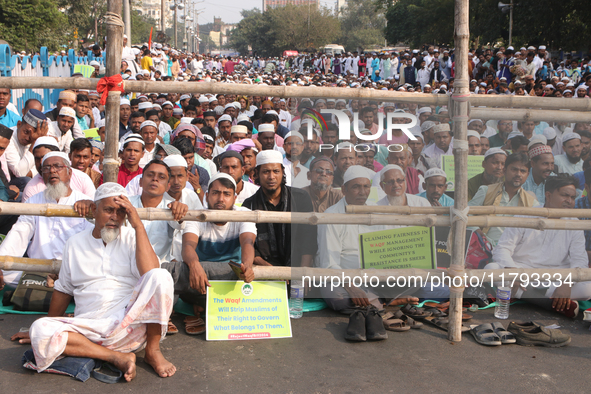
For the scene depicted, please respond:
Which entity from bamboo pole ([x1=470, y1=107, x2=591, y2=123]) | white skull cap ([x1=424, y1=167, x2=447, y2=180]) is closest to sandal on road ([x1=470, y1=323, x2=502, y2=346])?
white skull cap ([x1=424, y1=167, x2=447, y2=180])

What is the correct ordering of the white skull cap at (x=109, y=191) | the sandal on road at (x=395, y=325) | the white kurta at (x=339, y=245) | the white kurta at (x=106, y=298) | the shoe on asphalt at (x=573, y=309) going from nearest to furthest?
the white kurta at (x=106, y=298)
the white skull cap at (x=109, y=191)
the sandal on road at (x=395, y=325)
the white kurta at (x=339, y=245)
the shoe on asphalt at (x=573, y=309)

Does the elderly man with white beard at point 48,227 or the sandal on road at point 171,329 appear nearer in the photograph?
the sandal on road at point 171,329

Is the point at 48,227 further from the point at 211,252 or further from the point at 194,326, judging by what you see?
the point at 194,326

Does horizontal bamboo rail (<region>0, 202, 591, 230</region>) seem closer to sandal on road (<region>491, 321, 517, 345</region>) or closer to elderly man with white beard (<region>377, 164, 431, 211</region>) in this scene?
elderly man with white beard (<region>377, 164, 431, 211</region>)

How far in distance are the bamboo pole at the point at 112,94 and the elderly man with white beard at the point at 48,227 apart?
21.8 inches

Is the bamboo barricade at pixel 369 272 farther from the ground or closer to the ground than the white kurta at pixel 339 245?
closer to the ground

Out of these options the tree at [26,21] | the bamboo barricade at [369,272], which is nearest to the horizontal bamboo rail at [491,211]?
the bamboo barricade at [369,272]

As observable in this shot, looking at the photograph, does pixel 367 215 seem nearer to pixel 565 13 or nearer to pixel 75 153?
pixel 75 153

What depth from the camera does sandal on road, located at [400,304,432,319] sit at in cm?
385

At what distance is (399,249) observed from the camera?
3.80 m

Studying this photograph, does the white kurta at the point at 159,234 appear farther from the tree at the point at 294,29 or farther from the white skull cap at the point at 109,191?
the tree at the point at 294,29

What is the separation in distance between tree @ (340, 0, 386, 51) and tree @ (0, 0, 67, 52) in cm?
5646

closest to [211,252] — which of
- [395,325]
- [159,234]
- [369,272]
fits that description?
[159,234]

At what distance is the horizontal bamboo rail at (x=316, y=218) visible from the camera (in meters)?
3.51
